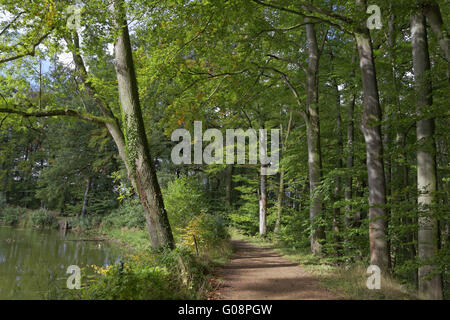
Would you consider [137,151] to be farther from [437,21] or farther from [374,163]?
[437,21]

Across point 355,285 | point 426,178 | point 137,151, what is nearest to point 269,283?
point 355,285

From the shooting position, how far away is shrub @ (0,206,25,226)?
25.1m

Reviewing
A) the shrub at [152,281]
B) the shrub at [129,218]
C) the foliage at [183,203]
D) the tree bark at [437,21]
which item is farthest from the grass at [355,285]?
the shrub at [129,218]

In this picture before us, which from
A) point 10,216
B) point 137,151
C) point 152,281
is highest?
point 137,151

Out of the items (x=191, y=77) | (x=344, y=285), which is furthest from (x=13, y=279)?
(x=344, y=285)

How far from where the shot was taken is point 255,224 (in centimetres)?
1986

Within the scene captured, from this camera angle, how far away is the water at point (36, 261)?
6.93 meters

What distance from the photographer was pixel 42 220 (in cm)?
2380

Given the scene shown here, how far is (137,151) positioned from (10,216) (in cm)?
2574

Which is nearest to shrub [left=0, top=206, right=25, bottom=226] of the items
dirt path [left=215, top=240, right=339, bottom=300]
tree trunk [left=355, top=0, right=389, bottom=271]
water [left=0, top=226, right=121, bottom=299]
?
water [left=0, top=226, right=121, bottom=299]

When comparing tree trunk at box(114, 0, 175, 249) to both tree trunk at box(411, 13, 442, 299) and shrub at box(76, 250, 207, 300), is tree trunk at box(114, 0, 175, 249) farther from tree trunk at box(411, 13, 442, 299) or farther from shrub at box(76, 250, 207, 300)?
tree trunk at box(411, 13, 442, 299)

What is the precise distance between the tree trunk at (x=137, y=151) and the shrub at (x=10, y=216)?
25.2 meters

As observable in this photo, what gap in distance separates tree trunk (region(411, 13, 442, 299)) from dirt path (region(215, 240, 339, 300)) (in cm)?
190

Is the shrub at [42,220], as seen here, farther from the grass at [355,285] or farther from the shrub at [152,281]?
the grass at [355,285]
